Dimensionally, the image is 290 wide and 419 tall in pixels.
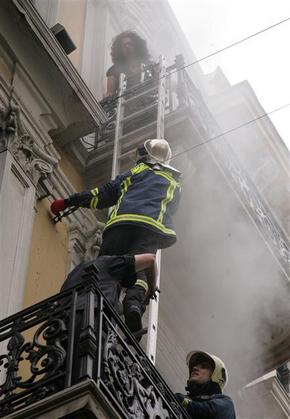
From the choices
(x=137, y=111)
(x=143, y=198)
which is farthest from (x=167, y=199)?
(x=137, y=111)

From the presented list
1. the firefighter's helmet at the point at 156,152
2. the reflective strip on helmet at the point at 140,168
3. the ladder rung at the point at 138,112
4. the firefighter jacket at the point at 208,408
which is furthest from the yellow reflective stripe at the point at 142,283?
the ladder rung at the point at 138,112

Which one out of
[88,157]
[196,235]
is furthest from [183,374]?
[88,157]

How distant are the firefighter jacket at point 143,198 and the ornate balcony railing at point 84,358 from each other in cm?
143

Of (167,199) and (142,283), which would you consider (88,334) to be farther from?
(167,199)

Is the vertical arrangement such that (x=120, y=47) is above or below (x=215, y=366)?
above

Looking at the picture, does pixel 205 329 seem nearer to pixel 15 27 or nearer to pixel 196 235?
pixel 196 235

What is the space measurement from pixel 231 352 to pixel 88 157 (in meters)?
3.14

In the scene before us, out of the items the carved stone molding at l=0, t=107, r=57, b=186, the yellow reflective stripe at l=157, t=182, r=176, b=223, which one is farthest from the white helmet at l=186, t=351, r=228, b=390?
the carved stone molding at l=0, t=107, r=57, b=186

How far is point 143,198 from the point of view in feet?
32.7

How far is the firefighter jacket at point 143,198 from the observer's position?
386 inches

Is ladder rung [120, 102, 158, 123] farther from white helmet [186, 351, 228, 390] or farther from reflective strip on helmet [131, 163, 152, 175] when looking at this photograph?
white helmet [186, 351, 228, 390]

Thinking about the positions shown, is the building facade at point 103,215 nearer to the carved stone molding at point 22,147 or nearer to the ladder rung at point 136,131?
the carved stone molding at point 22,147

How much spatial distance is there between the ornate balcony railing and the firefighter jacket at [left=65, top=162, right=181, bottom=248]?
1434mm

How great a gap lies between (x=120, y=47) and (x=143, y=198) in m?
5.07
